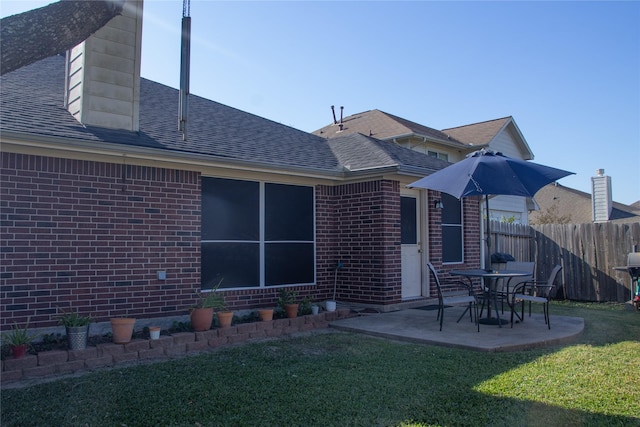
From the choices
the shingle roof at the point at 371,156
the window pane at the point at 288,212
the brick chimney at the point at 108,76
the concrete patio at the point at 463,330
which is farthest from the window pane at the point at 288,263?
the brick chimney at the point at 108,76

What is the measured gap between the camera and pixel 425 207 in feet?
33.7

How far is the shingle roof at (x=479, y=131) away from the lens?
792 inches

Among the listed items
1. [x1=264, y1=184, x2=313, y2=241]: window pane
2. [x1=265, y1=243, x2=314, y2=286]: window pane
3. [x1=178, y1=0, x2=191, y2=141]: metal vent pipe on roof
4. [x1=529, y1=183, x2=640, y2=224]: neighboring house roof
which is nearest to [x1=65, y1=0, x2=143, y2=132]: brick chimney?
[x1=178, y1=0, x2=191, y2=141]: metal vent pipe on roof

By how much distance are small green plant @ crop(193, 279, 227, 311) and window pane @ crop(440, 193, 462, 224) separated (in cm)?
559

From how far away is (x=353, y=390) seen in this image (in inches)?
182

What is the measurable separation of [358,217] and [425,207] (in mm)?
1683

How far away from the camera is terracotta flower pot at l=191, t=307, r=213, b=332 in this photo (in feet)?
22.4

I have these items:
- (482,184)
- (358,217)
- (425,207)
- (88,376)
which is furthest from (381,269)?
(88,376)

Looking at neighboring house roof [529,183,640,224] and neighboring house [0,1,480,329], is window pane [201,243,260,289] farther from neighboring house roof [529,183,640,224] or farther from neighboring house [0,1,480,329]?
neighboring house roof [529,183,640,224]

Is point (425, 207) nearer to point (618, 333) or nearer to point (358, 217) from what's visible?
point (358, 217)

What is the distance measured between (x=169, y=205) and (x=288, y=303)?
8.26 feet

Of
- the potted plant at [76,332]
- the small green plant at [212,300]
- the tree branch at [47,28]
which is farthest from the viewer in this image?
the small green plant at [212,300]

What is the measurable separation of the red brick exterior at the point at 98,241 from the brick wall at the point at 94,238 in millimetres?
12

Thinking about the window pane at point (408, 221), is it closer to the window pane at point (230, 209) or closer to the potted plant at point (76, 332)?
the window pane at point (230, 209)
